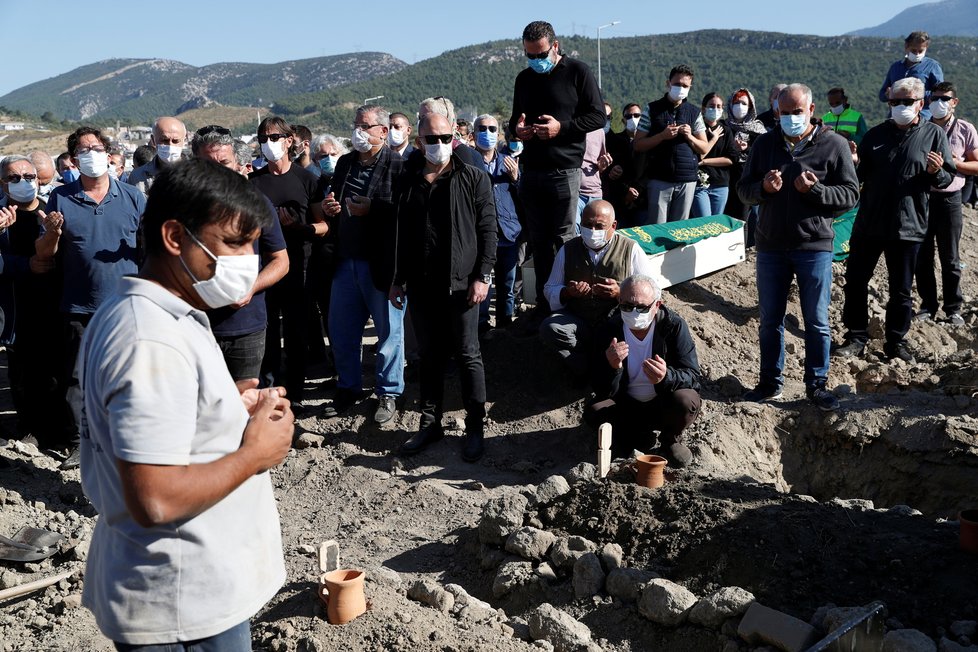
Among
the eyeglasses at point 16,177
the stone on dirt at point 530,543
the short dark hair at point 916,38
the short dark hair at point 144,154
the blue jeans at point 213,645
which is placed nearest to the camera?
the blue jeans at point 213,645

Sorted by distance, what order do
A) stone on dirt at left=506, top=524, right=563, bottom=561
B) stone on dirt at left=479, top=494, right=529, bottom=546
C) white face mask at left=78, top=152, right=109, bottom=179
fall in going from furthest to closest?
1. white face mask at left=78, top=152, right=109, bottom=179
2. stone on dirt at left=479, top=494, right=529, bottom=546
3. stone on dirt at left=506, top=524, right=563, bottom=561

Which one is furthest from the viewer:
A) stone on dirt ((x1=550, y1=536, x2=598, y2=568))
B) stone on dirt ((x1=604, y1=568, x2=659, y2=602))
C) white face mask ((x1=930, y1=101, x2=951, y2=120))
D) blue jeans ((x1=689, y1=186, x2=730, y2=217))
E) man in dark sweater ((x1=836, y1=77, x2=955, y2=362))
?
blue jeans ((x1=689, y1=186, x2=730, y2=217))

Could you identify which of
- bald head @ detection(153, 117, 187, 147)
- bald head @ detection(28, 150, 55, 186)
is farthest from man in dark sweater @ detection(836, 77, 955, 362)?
bald head @ detection(28, 150, 55, 186)

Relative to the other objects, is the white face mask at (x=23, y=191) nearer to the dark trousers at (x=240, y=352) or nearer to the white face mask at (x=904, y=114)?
the dark trousers at (x=240, y=352)

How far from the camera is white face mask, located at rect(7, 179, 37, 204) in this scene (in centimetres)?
652

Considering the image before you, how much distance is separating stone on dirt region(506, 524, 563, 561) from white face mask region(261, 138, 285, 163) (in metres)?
3.70

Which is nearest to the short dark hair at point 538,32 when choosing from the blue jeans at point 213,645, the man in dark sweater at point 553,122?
the man in dark sweater at point 553,122

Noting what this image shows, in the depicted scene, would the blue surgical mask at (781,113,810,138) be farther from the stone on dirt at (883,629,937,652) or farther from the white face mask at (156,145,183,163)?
the white face mask at (156,145,183,163)

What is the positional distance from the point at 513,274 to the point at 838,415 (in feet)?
10.9

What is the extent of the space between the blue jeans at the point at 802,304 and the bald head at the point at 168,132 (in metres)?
4.55

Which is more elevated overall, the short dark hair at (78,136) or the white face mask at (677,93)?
the white face mask at (677,93)

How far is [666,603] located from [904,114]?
5300 millimetres

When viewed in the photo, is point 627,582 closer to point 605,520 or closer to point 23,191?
point 605,520

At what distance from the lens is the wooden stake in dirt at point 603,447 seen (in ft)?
18.5
